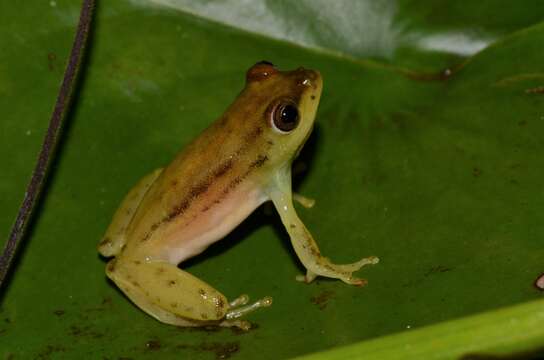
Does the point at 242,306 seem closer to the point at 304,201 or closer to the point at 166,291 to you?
the point at 166,291

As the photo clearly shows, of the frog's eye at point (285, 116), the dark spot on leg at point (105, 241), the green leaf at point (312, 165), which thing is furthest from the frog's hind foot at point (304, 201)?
the dark spot on leg at point (105, 241)

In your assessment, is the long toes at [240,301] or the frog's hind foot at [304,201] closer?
the long toes at [240,301]

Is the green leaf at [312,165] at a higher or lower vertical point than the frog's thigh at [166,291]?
higher

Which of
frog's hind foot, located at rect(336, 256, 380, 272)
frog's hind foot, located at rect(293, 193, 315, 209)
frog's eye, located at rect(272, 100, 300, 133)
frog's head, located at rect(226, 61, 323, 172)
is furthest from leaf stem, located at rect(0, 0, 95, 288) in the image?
frog's hind foot, located at rect(336, 256, 380, 272)

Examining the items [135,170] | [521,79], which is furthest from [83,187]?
[521,79]

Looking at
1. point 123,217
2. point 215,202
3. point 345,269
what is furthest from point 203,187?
point 345,269

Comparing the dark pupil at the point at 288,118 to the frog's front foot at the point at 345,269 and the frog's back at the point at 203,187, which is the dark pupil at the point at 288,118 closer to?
the frog's back at the point at 203,187

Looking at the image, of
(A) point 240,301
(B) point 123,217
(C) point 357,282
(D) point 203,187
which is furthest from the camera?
(B) point 123,217

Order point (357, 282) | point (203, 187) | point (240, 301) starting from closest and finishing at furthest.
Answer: point (357, 282)
point (240, 301)
point (203, 187)
